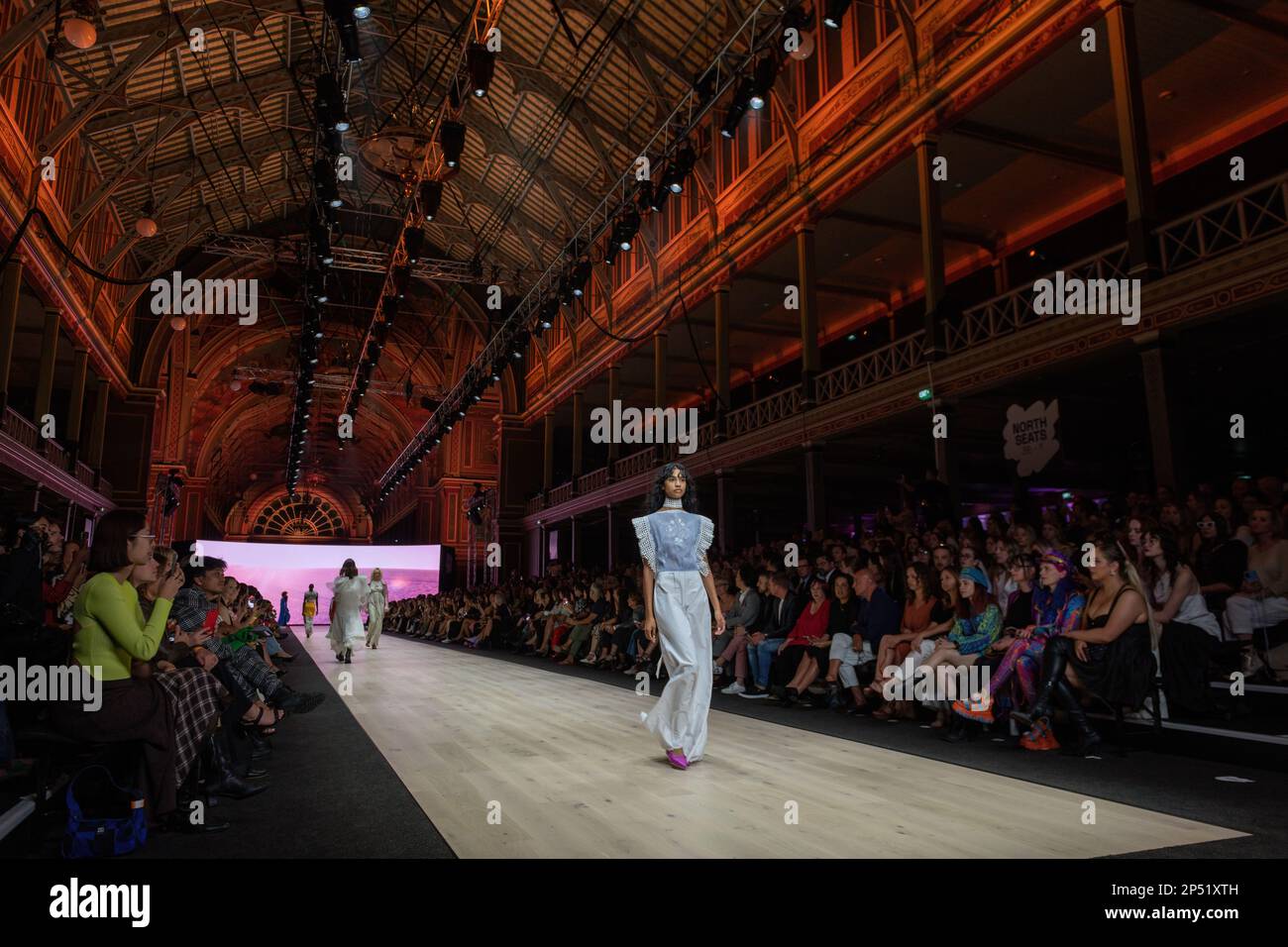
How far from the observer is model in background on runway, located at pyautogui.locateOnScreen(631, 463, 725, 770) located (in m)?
4.18

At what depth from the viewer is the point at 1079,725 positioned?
441cm

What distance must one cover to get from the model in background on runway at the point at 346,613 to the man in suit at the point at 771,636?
22.7 ft

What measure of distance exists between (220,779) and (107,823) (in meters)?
0.87

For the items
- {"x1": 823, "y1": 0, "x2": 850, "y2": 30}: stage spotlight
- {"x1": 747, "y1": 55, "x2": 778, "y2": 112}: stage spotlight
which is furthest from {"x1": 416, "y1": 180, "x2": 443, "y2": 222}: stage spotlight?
{"x1": 823, "y1": 0, "x2": 850, "y2": 30}: stage spotlight

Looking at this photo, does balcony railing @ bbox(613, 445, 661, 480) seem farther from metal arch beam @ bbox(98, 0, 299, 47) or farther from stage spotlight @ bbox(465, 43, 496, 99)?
metal arch beam @ bbox(98, 0, 299, 47)

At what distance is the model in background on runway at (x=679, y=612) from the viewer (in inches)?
165

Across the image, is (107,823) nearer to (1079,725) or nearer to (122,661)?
(122,661)

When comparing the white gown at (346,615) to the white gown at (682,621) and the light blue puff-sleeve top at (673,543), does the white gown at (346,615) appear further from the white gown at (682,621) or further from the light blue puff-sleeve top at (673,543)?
the light blue puff-sleeve top at (673,543)

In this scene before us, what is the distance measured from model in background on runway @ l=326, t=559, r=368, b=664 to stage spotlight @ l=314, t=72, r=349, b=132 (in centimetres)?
628

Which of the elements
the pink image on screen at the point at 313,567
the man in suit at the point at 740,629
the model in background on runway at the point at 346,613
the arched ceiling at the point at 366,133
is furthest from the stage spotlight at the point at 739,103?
the pink image on screen at the point at 313,567

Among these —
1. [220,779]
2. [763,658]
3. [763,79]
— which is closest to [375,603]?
[763,658]
